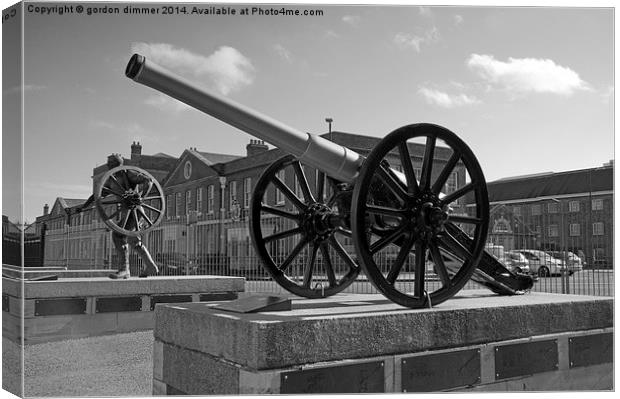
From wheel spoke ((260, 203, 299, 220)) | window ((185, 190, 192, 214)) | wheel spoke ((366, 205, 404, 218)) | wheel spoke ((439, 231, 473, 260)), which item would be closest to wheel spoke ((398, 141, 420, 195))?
wheel spoke ((366, 205, 404, 218))

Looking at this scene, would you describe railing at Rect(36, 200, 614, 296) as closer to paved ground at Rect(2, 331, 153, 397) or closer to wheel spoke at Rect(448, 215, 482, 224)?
paved ground at Rect(2, 331, 153, 397)

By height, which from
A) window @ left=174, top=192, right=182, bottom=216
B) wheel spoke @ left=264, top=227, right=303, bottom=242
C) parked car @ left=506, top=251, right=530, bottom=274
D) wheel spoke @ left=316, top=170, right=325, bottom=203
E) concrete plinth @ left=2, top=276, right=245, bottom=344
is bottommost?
concrete plinth @ left=2, top=276, right=245, bottom=344

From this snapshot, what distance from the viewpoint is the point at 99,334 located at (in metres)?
10.1

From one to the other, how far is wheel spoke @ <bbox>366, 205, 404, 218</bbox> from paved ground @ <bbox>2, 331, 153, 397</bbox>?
9.94ft

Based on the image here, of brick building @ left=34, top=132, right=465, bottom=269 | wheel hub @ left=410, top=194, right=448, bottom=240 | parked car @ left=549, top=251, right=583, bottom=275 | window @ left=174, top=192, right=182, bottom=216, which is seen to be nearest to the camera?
wheel hub @ left=410, top=194, right=448, bottom=240

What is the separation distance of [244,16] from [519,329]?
351cm

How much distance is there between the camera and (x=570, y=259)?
12.5m

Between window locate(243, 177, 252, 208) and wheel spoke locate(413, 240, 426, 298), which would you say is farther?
window locate(243, 177, 252, 208)

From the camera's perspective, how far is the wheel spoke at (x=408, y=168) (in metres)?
5.61

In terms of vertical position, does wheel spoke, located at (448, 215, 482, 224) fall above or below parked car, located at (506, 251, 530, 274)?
above

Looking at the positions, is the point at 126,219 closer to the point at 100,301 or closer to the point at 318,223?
the point at 100,301

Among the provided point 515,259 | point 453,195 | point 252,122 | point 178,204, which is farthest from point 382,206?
point 178,204

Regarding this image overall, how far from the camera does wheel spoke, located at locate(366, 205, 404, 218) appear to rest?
17.3 ft

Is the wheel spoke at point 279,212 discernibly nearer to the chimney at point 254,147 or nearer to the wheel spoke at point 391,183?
the wheel spoke at point 391,183
